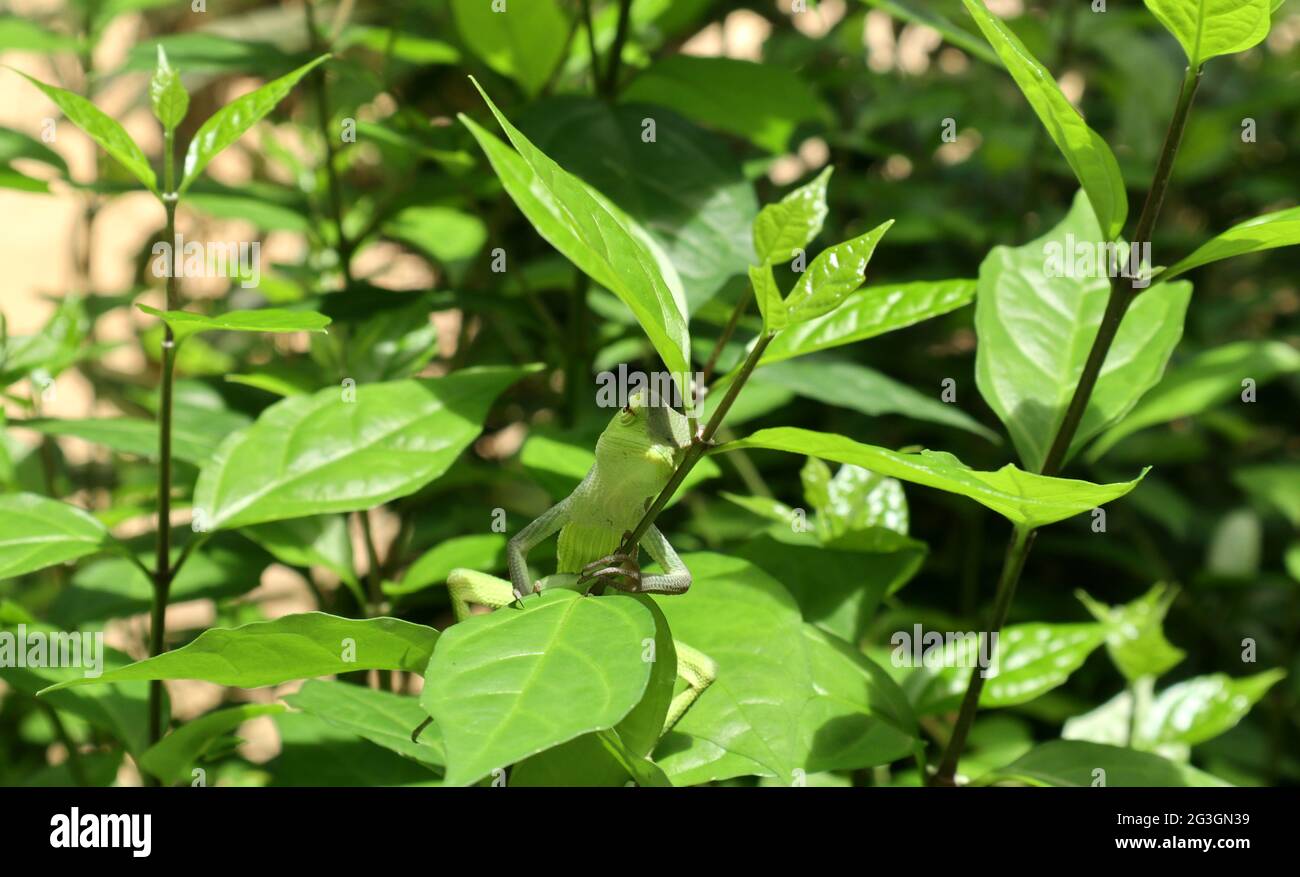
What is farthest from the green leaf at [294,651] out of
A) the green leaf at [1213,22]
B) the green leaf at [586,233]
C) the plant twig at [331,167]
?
the plant twig at [331,167]

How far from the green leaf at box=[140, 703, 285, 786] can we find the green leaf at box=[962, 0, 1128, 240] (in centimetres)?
68

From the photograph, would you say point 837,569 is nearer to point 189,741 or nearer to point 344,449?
point 344,449

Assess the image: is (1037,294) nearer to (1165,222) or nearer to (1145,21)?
(1145,21)

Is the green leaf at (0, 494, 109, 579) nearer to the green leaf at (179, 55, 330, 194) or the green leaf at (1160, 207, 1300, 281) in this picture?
the green leaf at (179, 55, 330, 194)

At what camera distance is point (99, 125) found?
82 centimetres

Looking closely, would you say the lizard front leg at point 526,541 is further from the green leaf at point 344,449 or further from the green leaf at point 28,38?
the green leaf at point 28,38

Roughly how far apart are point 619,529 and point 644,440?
0.27 ft

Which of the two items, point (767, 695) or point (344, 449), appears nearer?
point (767, 695)

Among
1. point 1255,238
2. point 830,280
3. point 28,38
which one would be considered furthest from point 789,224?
point 28,38

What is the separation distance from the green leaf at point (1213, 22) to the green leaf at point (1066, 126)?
8cm

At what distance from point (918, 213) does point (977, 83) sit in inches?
19.2

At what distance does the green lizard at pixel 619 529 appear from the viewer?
27.5 inches

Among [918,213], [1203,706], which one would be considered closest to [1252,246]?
[1203,706]

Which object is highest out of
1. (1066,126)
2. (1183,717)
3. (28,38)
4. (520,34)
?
(28,38)
